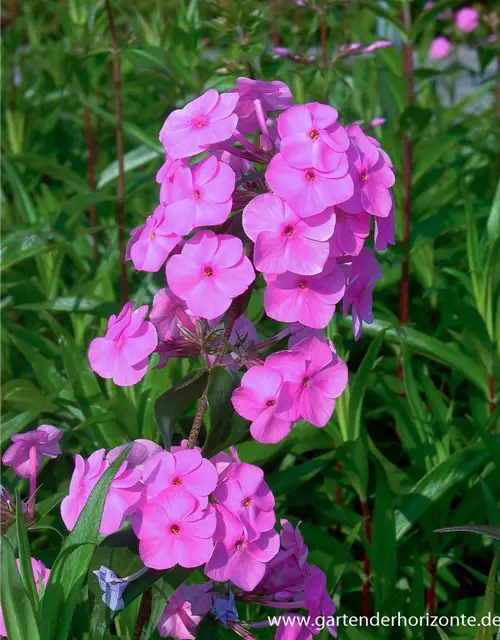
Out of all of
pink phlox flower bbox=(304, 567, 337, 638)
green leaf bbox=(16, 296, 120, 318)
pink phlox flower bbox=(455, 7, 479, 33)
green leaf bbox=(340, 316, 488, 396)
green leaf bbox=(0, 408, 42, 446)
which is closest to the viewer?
pink phlox flower bbox=(304, 567, 337, 638)

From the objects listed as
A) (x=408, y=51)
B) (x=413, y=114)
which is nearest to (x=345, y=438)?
(x=413, y=114)

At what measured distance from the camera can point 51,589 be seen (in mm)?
974

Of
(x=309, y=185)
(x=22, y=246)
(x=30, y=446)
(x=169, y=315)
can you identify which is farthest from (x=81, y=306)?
(x=309, y=185)

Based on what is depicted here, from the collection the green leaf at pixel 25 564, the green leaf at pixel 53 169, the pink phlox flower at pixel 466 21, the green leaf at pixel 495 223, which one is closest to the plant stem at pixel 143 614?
the green leaf at pixel 25 564

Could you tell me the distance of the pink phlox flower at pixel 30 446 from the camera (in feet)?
3.77

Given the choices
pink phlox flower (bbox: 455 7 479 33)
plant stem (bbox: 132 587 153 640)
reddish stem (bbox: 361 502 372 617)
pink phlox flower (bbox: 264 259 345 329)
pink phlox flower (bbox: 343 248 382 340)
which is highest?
pink phlox flower (bbox: 264 259 345 329)

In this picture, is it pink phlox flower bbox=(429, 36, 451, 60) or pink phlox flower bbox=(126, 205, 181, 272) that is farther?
pink phlox flower bbox=(429, 36, 451, 60)

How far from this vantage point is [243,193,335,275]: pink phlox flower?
3.00 feet

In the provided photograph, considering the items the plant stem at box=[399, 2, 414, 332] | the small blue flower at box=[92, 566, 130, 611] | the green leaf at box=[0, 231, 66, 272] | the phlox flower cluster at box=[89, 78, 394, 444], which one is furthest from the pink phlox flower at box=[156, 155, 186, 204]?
the plant stem at box=[399, 2, 414, 332]

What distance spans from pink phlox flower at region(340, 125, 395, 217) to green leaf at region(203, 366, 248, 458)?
24cm

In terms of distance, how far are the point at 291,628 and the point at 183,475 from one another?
291 mm

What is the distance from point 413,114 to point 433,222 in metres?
0.32

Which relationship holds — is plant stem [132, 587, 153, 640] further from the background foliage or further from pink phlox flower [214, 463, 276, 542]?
pink phlox flower [214, 463, 276, 542]

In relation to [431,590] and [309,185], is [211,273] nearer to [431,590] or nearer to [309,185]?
[309,185]
